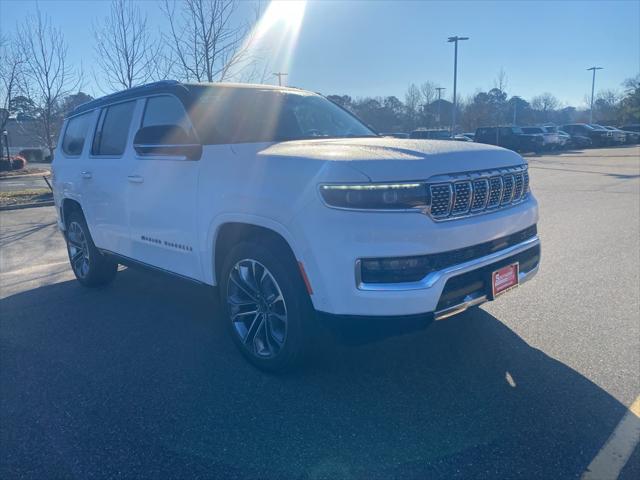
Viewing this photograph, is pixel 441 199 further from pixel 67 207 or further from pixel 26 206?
pixel 26 206

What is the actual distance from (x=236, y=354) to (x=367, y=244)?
1.68m

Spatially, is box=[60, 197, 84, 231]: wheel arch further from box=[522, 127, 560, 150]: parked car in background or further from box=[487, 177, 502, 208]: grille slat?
box=[522, 127, 560, 150]: parked car in background

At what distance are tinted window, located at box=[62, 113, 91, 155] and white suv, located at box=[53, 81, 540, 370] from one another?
34.3 inches

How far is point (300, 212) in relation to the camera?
2.95 meters

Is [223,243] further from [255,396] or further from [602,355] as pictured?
[602,355]

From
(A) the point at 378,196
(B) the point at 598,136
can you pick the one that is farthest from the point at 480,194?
(B) the point at 598,136

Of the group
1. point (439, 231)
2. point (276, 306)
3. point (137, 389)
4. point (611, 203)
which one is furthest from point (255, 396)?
point (611, 203)

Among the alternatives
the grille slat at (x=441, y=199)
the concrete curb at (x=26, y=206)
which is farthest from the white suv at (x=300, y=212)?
the concrete curb at (x=26, y=206)

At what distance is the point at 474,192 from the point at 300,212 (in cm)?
107

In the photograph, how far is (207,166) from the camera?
366cm

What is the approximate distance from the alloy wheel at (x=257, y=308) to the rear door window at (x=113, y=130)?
2.00m

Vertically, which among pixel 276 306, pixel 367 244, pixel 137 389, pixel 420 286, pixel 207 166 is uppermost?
pixel 207 166

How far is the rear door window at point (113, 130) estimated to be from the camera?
15.6 ft

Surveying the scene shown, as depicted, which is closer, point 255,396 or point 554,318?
point 255,396
